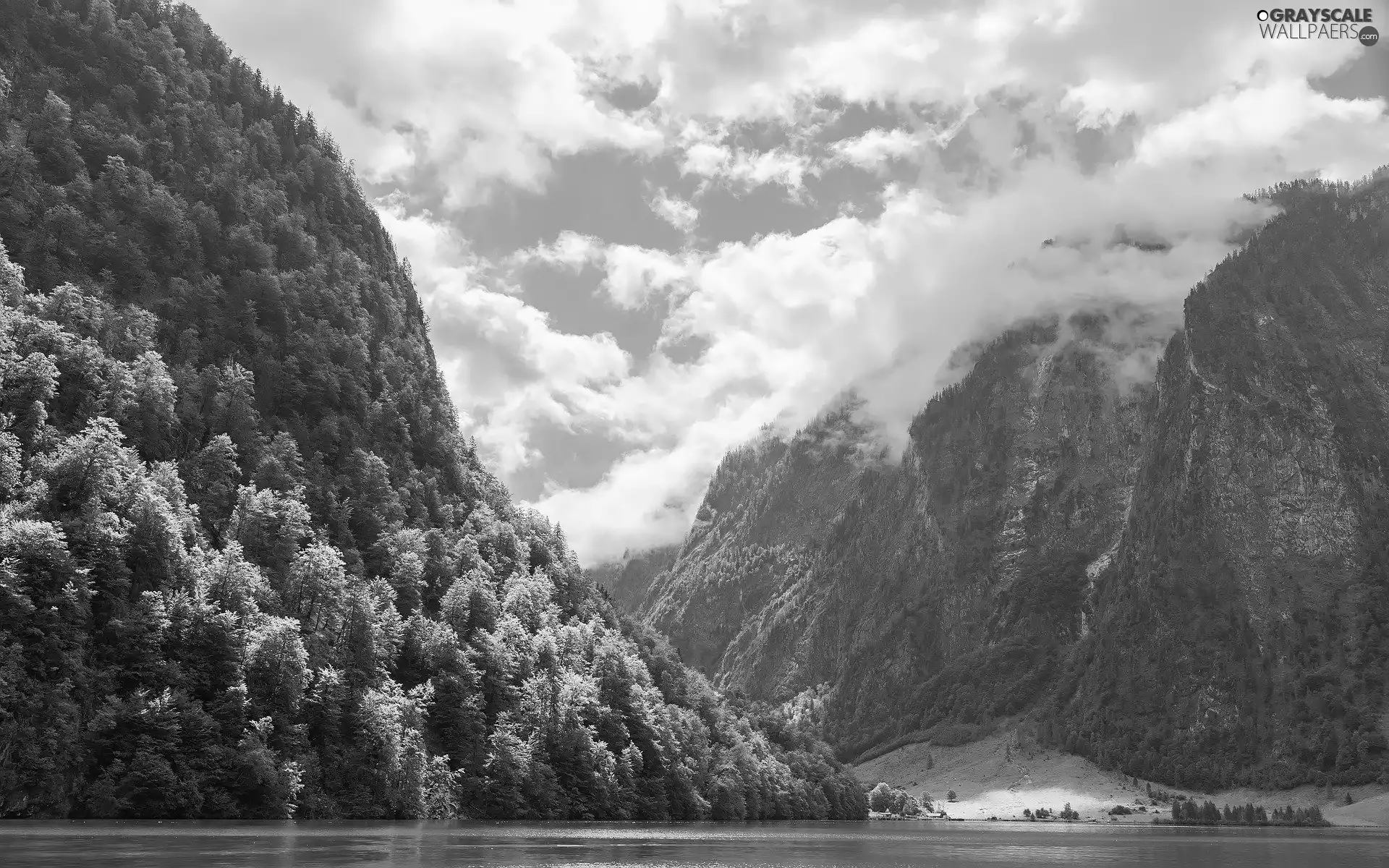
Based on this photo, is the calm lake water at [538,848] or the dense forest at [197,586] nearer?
the calm lake water at [538,848]

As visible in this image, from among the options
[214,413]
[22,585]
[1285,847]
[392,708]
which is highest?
[214,413]

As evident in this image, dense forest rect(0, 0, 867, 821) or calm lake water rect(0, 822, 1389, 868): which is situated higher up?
dense forest rect(0, 0, 867, 821)

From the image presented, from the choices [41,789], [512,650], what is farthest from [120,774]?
[512,650]

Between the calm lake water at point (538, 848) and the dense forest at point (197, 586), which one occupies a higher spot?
the dense forest at point (197, 586)

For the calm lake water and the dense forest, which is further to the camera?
the dense forest

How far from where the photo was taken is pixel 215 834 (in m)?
96.0

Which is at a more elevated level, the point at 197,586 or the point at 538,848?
the point at 197,586

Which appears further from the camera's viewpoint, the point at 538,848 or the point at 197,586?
the point at 197,586

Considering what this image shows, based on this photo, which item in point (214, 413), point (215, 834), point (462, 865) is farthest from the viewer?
point (214, 413)

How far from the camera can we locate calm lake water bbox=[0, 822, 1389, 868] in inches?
3031

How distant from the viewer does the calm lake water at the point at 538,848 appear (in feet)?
253

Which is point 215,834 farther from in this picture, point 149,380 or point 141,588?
point 149,380

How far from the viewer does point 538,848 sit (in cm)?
10481

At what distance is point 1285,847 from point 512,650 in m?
126
